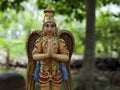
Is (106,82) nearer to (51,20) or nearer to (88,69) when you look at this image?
(88,69)

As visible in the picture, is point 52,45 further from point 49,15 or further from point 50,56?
point 49,15

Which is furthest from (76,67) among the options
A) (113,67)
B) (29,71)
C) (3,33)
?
(29,71)

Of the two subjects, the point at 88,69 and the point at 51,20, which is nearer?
the point at 51,20

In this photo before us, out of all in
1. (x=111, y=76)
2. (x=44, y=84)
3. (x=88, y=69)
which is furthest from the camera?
(x=111, y=76)

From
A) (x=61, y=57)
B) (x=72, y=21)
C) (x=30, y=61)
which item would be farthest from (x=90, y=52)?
(x=61, y=57)

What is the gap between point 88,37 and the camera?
9141mm

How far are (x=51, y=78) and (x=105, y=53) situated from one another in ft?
36.9

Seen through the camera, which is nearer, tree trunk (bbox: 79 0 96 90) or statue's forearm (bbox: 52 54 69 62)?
statue's forearm (bbox: 52 54 69 62)

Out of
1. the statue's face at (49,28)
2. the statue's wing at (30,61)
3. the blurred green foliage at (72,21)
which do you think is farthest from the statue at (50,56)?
the blurred green foliage at (72,21)

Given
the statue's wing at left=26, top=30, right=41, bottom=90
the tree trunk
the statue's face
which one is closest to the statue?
the statue's face

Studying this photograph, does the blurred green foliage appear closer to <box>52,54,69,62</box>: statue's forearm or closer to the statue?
the statue

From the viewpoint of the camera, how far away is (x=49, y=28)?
480 centimetres

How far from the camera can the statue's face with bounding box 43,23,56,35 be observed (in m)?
4.81

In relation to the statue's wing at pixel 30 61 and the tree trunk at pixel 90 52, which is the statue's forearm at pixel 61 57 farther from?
the tree trunk at pixel 90 52
